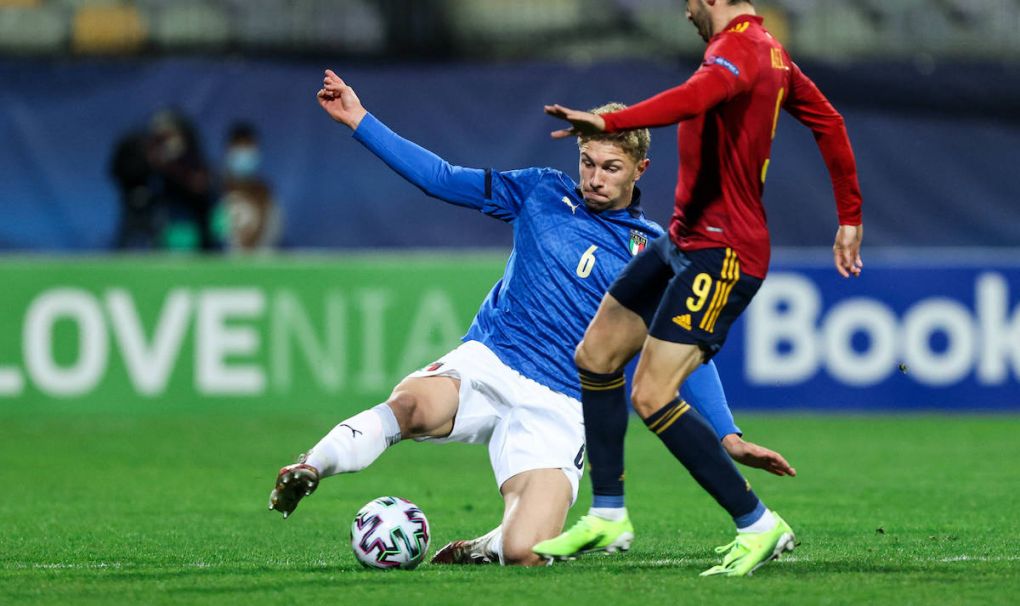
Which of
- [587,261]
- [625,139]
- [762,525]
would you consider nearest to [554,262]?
[587,261]

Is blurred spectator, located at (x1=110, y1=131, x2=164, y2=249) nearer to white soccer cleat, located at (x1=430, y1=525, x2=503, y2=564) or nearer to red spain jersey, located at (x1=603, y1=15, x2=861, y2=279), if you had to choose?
white soccer cleat, located at (x1=430, y1=525, x2=503, y2=564)

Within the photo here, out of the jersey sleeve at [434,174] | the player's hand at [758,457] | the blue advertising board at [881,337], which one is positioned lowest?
the blue advertising board at [881,337]

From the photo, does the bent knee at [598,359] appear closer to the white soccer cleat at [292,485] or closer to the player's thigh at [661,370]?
the player's thigh at [661,370]

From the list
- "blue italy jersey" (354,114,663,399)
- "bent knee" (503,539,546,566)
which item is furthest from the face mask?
"bent knee" (503,539,546,566)

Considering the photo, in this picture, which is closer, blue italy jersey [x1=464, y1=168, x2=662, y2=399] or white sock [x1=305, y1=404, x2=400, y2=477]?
white sock [x1=305, y1=404, x2=400, y2=477]

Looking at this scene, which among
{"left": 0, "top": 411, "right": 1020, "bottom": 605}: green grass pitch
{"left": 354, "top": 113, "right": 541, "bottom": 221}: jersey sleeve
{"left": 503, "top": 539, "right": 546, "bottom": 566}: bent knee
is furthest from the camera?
{"left": 354, "top": 113, "right": 541, "bottom": 221}: jersey sleeve

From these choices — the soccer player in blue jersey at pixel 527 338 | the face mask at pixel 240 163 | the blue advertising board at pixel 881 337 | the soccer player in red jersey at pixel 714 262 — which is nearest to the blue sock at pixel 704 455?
the soccer player in red jersey at pixel 714 262

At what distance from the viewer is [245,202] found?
555 inches

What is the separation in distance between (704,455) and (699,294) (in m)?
0.52

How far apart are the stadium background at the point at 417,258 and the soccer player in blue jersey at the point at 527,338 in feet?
5.64

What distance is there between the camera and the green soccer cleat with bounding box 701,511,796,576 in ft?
18.6

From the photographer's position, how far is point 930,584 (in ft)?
18.2

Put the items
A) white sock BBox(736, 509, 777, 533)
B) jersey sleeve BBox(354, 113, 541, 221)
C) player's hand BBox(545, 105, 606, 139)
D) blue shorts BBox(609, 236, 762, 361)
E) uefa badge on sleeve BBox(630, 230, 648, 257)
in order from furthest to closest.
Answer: uefa badge on sleeve BBox(630, 230, 648, 257) < jersey sleeve BBox(354, 113, 541, 221) < white sock BBox(736, 509, 777, 533) < blue shorts BBox(609, 236, 762, 361) < player's hand BBox(545, 105, 606, 139)

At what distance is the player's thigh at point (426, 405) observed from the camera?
6.31 meters
